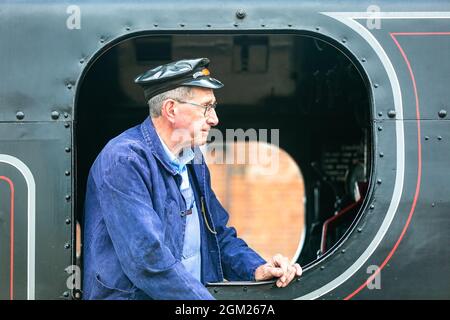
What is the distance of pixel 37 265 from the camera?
2725 millimetres

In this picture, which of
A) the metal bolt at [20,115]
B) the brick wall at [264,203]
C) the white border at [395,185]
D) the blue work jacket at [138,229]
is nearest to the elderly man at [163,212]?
the blue work jacket at [138,229]

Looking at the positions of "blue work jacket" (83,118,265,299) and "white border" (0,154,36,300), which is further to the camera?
"white border" (0,154,36,300)

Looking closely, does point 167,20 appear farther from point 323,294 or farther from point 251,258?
point 323,294

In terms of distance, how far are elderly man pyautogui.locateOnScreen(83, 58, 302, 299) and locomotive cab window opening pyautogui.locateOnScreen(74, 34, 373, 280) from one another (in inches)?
40.3

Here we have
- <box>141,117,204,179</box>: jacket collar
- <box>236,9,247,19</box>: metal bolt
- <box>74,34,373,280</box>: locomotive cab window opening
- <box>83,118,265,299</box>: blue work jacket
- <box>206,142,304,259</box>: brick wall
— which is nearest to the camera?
<box>83,118,265,299</box>: blue work jacket

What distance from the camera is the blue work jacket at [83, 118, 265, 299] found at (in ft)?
8.13

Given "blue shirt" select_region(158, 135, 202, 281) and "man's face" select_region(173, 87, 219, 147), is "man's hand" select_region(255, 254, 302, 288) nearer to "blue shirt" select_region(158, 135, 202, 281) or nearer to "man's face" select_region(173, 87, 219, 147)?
"blue shirt" select_region(158, 135, 202, 281)

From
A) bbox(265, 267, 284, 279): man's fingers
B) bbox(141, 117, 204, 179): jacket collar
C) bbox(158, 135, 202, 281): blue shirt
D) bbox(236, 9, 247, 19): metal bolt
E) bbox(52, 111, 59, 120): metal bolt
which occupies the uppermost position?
bbox(236, 9, 247, 19): metal bolt

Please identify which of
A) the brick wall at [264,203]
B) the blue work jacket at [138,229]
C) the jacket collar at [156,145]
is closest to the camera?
the blue work jacket at [138,229]

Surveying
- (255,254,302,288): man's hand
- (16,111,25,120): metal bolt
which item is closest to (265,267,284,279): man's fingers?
(255,254,302,288): man's hand

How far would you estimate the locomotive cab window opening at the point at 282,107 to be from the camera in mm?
3883

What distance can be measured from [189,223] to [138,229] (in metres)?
0.40

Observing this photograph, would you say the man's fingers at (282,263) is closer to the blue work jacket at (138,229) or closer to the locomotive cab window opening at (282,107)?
the blue work jacket at (138,229)

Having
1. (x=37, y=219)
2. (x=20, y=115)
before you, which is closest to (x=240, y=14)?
(x=20, y=115)
